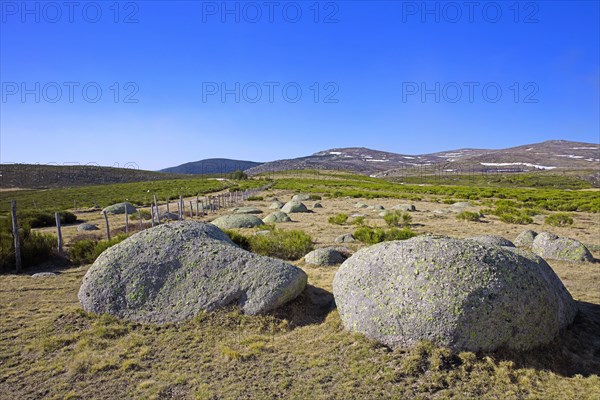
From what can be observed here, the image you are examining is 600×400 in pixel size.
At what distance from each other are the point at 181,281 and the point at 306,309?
2829 millimetres

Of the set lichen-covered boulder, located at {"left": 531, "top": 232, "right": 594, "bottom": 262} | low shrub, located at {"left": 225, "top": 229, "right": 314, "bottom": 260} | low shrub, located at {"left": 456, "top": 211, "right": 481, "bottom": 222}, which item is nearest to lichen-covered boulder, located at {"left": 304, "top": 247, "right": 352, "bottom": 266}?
low shrub, located at {"left": 225, "top": 229, "right": 314, "bottom": 260}

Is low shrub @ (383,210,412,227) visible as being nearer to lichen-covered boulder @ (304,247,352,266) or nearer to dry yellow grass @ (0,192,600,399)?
lichen-covered boulder @ (304,247,352,266)

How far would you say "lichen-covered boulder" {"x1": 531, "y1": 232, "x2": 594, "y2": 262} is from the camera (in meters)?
12.9

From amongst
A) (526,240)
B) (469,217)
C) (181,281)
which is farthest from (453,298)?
(469,217)

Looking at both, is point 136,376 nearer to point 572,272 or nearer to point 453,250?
A: point 453,250

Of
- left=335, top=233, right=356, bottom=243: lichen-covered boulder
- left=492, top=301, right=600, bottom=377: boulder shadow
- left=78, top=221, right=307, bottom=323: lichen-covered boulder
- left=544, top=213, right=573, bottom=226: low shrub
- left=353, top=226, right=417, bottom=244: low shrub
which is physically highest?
left=78, top=221, right=307, bottom=323: lichen-covered boulder

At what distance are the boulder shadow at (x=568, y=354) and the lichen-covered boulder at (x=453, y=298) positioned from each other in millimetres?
147

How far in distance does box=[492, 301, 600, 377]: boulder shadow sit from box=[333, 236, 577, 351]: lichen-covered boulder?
0.48 ft

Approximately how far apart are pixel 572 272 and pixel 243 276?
10405 millimetres

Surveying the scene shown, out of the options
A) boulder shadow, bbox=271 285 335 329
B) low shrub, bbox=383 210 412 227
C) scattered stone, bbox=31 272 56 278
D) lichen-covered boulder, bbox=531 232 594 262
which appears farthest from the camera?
low shrub, bbox=383 210 412 227

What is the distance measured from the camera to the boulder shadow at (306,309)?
780 centimetres

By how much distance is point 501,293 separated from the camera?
604 centimetres

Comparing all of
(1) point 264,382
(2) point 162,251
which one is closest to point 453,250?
(1) point 264,382

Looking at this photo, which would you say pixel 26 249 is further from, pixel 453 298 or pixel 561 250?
pixel 561 250
